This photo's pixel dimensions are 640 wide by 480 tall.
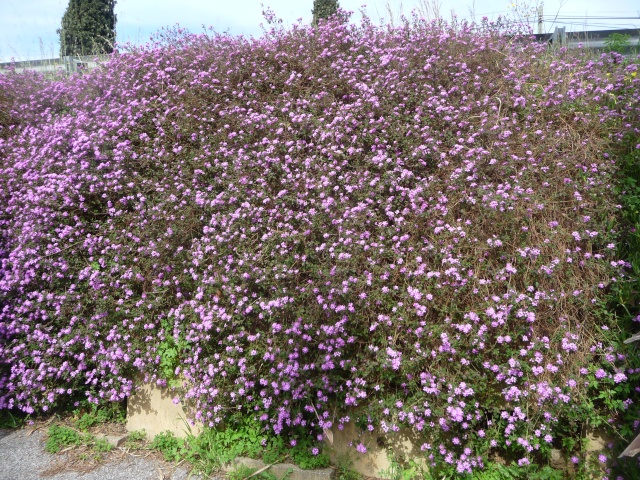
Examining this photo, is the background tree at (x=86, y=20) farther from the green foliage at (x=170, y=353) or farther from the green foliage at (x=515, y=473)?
the green foliage at (x=515, y=473)

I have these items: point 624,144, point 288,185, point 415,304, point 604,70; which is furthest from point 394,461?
point 604,70

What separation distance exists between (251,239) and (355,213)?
0.83 meters

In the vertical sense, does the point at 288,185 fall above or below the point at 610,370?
above

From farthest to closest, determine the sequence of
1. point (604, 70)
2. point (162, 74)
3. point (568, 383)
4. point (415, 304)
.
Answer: point (162, 74) < point (604, 70) < point (415, 304) < point (568, 383)

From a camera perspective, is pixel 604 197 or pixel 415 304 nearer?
pixel 415 304

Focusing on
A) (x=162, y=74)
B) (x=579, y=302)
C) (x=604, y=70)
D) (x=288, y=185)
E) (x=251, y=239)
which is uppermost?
(x=162, y=74)

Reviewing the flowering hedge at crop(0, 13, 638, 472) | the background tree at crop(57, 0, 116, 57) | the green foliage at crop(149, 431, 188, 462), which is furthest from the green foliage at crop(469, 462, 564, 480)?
the background tree at crop(57, 0, 116, 57)

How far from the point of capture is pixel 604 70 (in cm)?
464

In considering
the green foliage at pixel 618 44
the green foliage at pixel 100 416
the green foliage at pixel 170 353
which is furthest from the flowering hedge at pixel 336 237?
the green foliage at pixel 618 44

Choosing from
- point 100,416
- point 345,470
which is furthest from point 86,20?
point 345,470

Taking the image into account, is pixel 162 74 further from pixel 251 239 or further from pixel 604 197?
pixel 604 197

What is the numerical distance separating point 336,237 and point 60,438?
2.84 meters

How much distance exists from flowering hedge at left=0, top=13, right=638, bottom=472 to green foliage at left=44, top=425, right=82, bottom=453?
27 centimetres

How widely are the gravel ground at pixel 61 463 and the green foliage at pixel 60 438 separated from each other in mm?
60
